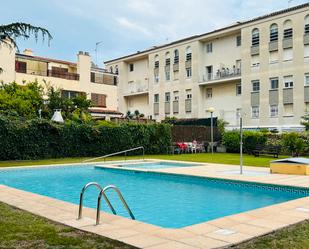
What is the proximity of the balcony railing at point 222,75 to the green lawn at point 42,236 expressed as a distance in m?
35.7

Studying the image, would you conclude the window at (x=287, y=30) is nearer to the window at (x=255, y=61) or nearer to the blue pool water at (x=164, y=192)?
the window at (x=255, y=61)

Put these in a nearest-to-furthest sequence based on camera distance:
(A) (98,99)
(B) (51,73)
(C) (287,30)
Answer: (C) (287,30), (B) (51,73), (A) (98,99)

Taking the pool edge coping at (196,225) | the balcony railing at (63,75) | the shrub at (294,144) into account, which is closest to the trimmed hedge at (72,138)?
the shrub at (294,144)

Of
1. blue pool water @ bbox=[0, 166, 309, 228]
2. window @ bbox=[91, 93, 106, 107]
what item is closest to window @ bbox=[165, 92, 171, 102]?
window @ bbox=[91, 93, 106, 107]

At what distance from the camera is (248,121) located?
38.0 meters

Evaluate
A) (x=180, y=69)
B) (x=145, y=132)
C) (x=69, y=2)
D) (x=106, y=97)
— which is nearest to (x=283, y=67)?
(x=180, y=69)

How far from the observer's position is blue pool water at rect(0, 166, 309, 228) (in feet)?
29.7

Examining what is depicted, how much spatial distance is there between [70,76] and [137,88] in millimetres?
13607

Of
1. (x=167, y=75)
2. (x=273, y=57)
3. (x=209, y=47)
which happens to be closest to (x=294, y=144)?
(x=273, y=57)

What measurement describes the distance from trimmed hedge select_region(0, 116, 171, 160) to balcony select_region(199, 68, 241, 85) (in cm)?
1507

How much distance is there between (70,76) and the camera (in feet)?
132

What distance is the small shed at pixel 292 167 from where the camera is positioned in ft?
42.0

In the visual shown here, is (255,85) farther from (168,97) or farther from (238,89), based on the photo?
(168,97)

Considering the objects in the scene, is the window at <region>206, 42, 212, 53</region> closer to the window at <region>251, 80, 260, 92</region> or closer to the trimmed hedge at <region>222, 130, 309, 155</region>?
the window at <region>251, 80, 260, 92</region>
